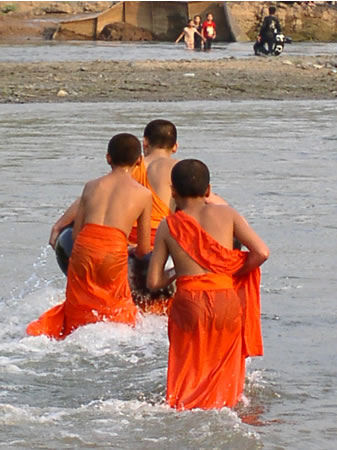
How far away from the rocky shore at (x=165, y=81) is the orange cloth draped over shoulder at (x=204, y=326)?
16.9 meters

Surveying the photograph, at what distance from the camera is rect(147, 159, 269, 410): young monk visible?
5801 millimetres

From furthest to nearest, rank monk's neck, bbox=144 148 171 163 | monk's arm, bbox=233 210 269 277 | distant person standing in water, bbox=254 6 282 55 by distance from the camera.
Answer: distant person standing in water, bbox=254 6 282 55 → monk's neck, bbox=144 148 171 163 → monk's arm, bbox=233 210 269 277

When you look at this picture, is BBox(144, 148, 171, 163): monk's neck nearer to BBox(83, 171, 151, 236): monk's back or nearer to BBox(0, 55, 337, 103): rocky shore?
BBox(83, 171, 151, 236): monk's back

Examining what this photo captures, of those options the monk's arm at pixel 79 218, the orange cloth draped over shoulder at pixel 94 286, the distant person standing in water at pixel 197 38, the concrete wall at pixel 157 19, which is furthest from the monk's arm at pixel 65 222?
the concrete wall at pixel 157 19

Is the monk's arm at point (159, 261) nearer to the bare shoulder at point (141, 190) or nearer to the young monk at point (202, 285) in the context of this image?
the young monk at point (202, 285)

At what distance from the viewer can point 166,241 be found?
587cm

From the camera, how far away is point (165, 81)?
2520 cm

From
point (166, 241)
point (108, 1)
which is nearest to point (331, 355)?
point (166, 241)

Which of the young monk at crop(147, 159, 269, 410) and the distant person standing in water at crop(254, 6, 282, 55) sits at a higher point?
the young monk at crop(147, 159, 269, 410)

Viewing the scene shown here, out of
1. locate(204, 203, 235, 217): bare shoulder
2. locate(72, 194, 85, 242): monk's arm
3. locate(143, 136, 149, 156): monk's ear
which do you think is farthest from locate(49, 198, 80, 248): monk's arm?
locate(204, 203, 235, 217): bare shoulder

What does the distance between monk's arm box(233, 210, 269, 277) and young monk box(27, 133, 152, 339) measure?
159cm

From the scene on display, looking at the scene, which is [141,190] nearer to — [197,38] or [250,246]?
[250,246]

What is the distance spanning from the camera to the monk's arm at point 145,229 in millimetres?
7441

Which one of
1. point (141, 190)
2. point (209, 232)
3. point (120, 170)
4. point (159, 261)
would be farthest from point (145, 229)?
point (209, 232)
